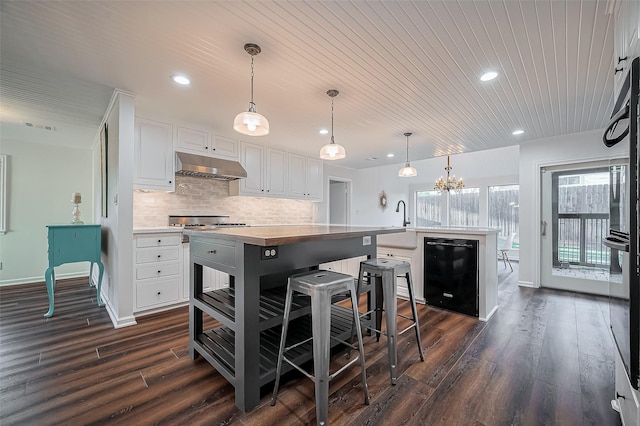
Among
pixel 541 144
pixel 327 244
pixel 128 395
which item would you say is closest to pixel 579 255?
pixel 541 144

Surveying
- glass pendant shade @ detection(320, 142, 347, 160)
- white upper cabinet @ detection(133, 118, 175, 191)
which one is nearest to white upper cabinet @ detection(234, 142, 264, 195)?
white upper cabinet @ detection(133, 118, 175, 191)

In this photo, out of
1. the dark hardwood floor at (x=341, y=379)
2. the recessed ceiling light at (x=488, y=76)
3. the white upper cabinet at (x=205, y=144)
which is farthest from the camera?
the white upper cabinet at (x=205, y=144)

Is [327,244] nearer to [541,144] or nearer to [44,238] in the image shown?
[541,144]

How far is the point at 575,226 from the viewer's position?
4031 mm

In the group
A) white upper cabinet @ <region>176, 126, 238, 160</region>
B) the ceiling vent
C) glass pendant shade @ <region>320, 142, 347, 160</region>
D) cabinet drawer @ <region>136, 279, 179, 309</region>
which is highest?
the ceiling vent

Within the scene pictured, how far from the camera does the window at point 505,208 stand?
22.5 ft

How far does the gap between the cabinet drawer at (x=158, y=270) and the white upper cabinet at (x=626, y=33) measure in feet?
12.7

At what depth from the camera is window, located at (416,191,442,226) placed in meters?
8.29

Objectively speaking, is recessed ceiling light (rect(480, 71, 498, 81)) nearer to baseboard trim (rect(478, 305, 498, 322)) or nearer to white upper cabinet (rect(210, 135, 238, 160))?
baseboard trim (rect(478, 305, 498, 322))

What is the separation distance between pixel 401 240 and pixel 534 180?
2.79 metres

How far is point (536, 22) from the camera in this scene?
1780 mm

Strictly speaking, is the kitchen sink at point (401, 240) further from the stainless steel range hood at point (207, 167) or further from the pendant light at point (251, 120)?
the stainless steel range hood at point (207, 167)

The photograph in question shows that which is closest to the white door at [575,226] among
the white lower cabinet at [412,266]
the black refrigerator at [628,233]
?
the white lower cabinet at [412,266]

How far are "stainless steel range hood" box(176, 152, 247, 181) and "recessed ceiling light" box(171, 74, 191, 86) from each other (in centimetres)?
121
